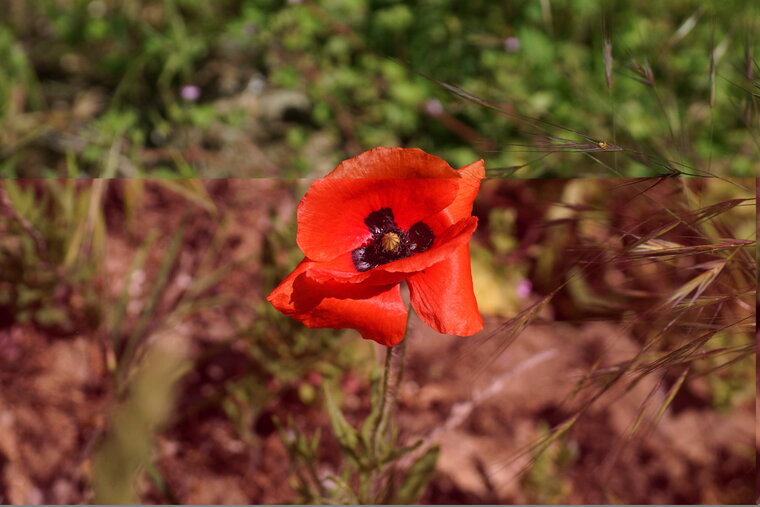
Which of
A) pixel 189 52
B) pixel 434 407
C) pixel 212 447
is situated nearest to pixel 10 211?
pixel 212 447

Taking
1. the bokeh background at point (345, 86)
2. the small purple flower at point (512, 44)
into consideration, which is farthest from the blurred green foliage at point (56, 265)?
the small purple flower at point (512, 44)

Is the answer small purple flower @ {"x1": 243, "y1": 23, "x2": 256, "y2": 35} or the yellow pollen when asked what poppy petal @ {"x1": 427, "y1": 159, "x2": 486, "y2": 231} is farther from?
small purple flower @ {"x1": 243, "y1": 23, "x2": 256, "y2": 35}

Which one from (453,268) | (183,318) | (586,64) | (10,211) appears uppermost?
(453,268)

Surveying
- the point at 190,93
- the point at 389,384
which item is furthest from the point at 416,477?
the point at 190,93

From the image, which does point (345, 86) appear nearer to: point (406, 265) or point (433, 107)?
point (433, 107)

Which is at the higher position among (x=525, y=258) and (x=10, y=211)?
(x=10, y=211)

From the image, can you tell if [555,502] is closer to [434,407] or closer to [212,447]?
[434,407]
